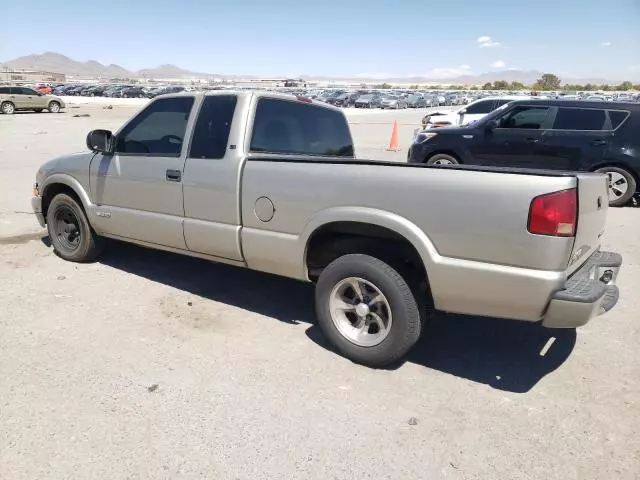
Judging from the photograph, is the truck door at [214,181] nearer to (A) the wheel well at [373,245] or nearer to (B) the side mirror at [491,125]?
(A) the wheel well at [373,245]

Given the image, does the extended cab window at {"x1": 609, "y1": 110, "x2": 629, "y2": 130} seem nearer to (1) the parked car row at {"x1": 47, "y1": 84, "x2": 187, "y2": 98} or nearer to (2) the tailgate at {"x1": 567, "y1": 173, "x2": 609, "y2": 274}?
(2) the tailgate at {"x1": 567, "y1": 173, "x2": 609, "y2": 274}

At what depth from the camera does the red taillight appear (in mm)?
2809

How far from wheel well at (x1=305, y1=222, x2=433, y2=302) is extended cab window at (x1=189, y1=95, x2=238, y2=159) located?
1.11 meters

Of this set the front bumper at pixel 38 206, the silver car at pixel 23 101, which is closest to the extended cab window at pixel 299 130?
the front bumper at pixel 38 206

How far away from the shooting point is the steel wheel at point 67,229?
5.53 metres

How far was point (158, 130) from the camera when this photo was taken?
15.7 ft

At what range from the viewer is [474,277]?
3.05 meters

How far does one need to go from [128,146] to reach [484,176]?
3.42m

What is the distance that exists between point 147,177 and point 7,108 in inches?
1336

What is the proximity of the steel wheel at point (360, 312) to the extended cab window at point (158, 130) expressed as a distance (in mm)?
1977

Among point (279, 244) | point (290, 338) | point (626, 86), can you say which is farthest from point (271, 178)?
point (626, 86)

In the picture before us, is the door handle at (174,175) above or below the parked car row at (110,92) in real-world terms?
above

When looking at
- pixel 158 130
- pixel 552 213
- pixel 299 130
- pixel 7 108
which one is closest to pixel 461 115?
pixel 299 130

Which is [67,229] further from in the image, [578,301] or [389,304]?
[578,301]
